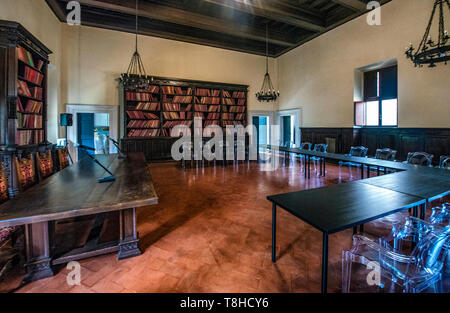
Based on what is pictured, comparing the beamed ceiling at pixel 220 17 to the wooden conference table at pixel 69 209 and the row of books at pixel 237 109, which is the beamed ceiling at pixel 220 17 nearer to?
the row of books at pixel 237 109

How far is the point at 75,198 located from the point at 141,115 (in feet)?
19.4

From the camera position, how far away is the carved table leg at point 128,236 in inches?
79.3

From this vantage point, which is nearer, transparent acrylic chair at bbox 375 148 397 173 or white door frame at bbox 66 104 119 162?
transparent acrylic chair at bbox 375 148 397 173

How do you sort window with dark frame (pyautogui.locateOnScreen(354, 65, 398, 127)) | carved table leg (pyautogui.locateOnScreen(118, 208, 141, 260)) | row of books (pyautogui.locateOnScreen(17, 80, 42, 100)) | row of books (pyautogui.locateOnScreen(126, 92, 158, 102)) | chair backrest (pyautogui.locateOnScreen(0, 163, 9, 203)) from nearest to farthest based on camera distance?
chair backrest (pyautogui.locateOnScreen(0, 163, 9, 203))
carved table leg (pyautogui.locateOnScreen(118, 208, 141, 260))
row of books (pyautogui.locateOnScreen(17, 80, 42, 100))
window with dark frame (pyautogui.locateOnScreen(354, 65, 398, 127))
row of books (pyautogui.locateOnScreen(126, 92, 158, 102))

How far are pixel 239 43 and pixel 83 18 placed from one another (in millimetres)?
5306

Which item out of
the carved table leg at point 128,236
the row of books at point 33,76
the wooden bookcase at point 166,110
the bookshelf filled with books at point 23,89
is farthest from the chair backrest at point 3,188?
the wooden bookcase at point 166,110

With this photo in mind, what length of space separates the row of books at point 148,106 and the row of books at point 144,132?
2.35ft

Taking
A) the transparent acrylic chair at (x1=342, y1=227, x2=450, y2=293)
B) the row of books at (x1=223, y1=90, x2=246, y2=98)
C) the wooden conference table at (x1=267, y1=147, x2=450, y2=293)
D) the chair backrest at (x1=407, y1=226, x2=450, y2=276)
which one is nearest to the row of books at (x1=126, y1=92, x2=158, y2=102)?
the row of books at (x1=223, y1=90, x2=246, y2=98)

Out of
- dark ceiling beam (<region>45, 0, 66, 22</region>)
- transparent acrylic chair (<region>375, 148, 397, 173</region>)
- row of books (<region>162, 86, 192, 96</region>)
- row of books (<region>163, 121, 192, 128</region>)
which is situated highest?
dark ceiling beam (<region>45, 0, 66, 22</region>)


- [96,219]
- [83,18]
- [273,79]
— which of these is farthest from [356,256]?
[273,79]

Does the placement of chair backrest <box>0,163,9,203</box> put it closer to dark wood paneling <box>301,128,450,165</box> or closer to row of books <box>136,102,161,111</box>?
row of books <box>136,102,161,111</box>

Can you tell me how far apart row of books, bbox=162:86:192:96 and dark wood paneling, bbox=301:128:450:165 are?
15.7 ft

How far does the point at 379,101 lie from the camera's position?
6242 millimetres

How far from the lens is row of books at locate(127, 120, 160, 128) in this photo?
277 inches
